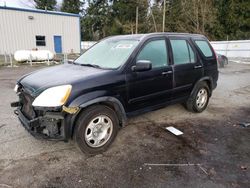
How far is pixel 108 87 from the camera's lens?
3.20 meters

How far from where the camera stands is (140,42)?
12.0 ft

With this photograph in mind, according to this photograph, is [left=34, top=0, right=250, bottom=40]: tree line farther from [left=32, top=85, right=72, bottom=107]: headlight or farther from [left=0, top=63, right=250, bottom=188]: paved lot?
[left=32, top=85, right=72, bottom=107]: headlight

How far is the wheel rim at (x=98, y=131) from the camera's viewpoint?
10.3ft

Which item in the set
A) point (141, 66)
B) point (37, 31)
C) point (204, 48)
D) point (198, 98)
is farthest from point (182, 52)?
point (37, 31)

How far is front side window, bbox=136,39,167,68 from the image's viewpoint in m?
3.71

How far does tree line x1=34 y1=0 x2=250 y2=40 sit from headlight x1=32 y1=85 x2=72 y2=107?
2642cm

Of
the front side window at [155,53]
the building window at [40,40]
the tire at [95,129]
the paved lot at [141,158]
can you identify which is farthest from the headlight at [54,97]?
the building window at [40,40]

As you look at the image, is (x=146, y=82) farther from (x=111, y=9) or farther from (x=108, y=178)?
(x=111, y=9)

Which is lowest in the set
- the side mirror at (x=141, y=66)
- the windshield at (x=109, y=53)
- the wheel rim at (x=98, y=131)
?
the wheel rim at (x=98, y=131)

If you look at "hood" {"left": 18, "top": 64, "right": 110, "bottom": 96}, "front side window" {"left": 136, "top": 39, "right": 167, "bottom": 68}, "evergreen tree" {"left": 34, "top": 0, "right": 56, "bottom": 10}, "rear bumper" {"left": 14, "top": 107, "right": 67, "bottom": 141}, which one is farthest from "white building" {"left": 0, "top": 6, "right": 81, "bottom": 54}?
"evergreen tree" {"left": 34, "top": 0, "right": 56, "bottom": 10}

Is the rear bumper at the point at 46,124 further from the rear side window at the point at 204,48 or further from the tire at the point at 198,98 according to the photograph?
the rear side window at the point at 204,48

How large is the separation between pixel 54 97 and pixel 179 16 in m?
32.1

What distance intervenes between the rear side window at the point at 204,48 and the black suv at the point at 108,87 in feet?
0.29

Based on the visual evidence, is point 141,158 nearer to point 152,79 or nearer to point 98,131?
point 98,131
